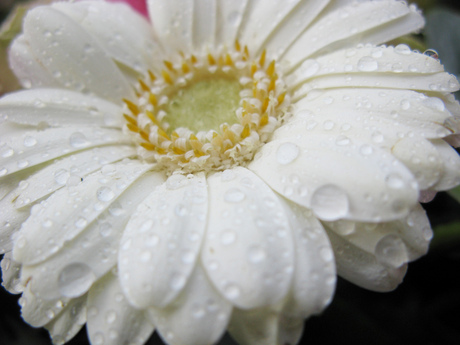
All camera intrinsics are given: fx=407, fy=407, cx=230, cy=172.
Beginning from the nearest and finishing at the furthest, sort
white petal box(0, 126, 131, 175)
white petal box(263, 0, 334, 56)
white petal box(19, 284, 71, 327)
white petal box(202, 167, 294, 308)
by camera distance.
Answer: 1. white petal box(202, 167, 294, 308)
2. white petal box(19, 284, 71, 327)
3. white petal box(0, 126, 131, 175)
4. white petal box(263, 0, 334, 56)

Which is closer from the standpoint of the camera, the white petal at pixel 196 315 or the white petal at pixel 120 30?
the white petal at pixel 196 315

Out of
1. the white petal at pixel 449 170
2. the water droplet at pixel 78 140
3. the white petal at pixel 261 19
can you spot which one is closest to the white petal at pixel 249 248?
the white petal at pixel 449 170

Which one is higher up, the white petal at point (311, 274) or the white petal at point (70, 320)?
the white petal at point (311, 274)

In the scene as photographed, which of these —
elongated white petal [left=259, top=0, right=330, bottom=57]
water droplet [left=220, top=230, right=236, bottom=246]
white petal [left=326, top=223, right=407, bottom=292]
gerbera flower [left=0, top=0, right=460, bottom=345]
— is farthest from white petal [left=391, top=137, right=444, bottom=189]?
elongated white petal [left=259, top=0, right=330, bottom=57]

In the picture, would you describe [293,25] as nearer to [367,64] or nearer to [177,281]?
[367,64]

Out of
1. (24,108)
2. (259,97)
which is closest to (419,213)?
(259,97)

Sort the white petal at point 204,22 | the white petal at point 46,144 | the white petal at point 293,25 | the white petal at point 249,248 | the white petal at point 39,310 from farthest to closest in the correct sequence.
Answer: the white petal at point 204,22 < the white petal at point 293,25 < the white petal at point 46,144 < the white petal at point 39,310 < the white petal at point 249,248

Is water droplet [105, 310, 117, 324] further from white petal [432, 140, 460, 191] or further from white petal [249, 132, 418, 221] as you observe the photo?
white petal [432, 140, 460, 191]

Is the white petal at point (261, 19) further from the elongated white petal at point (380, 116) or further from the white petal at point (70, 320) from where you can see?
the white petal at point (70, 320)
